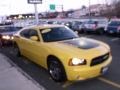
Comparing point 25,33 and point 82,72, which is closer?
point 82,72

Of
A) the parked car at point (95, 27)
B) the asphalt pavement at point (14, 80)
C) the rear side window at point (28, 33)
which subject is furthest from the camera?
the parked car at point (95, 27)

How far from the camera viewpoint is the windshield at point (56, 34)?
8.18m

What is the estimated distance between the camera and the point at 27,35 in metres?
9.73

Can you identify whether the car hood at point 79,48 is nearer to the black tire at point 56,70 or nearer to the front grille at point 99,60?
the front grille at point 99,60

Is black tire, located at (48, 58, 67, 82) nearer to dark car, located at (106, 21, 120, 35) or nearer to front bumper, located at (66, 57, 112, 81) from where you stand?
front bumper, located at (66, 57, 112, 81)

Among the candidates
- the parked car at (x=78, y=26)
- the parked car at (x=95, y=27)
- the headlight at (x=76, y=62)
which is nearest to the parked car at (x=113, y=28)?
the parked car at (x=95, y=27)

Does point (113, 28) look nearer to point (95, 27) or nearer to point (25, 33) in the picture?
point (95, 27)

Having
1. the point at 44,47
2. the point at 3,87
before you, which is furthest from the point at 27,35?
the point at 3,87

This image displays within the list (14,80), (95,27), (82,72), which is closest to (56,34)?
(14,80)

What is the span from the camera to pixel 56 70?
7.26 meters

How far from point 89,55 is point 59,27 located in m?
2.47

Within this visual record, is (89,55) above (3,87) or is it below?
above

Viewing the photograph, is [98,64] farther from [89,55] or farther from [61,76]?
[61,76]

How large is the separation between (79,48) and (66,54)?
17.3 inches
